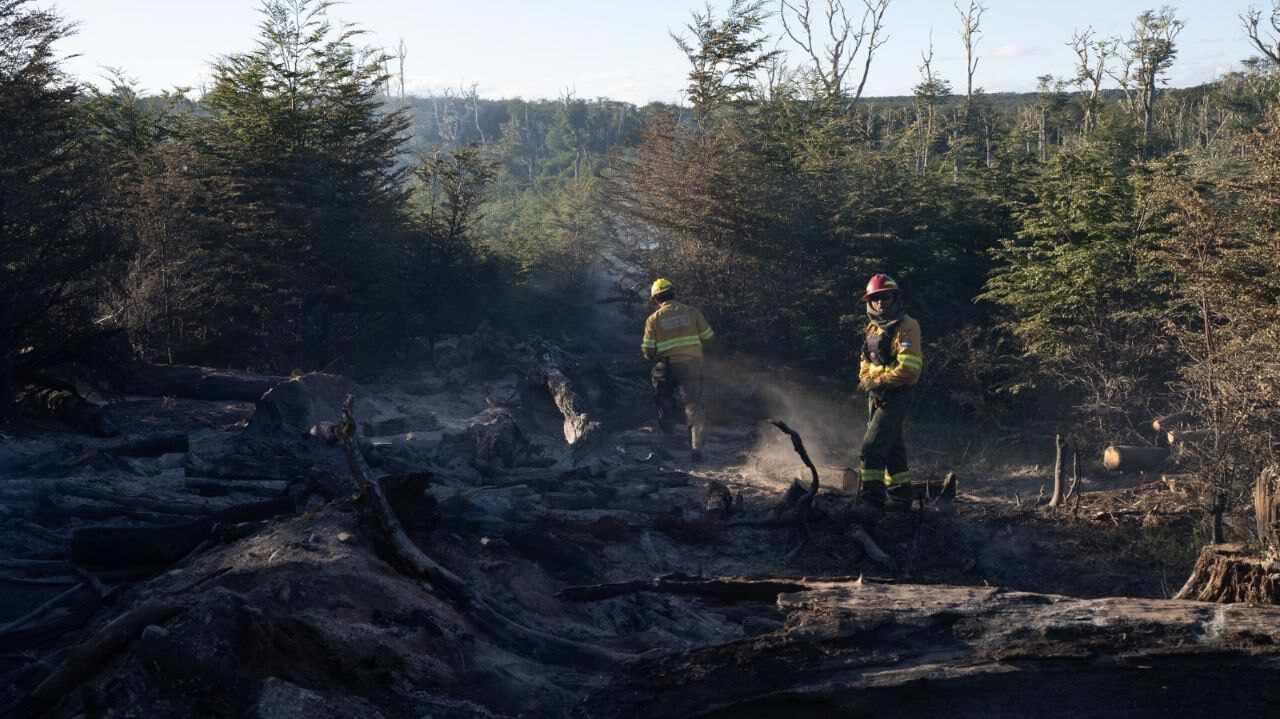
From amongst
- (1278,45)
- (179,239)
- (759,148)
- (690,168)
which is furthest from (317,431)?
(1278,45)

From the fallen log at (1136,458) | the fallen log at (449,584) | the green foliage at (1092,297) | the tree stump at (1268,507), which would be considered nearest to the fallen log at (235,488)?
the fallen log at (449,584)

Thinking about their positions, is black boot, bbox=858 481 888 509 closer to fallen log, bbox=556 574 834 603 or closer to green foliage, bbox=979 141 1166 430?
fallen log, bbox=556 574 834 603

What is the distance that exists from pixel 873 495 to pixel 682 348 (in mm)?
3770

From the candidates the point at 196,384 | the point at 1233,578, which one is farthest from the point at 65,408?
Answer: the point at 1233,578

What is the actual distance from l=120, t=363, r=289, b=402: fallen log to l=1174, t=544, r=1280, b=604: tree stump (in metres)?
10.1

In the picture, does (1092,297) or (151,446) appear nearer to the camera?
(151,446)

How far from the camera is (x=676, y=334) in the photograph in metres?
12.1

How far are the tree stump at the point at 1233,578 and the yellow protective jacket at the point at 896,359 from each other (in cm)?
368

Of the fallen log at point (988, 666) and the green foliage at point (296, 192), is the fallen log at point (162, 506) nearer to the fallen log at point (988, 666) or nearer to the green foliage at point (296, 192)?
the fallen log at point (988, 666)

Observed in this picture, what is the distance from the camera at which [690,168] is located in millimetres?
15117

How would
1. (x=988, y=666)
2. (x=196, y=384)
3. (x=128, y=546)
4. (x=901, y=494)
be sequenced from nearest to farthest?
(x=988, y=666) → (x=128, y=546) → (x=901, y=494) → (x=196, y=384)

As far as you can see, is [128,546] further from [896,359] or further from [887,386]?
[896,359]

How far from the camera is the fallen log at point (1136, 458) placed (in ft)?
35.3

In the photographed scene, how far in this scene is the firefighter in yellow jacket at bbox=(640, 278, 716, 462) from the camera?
12.1 metres
